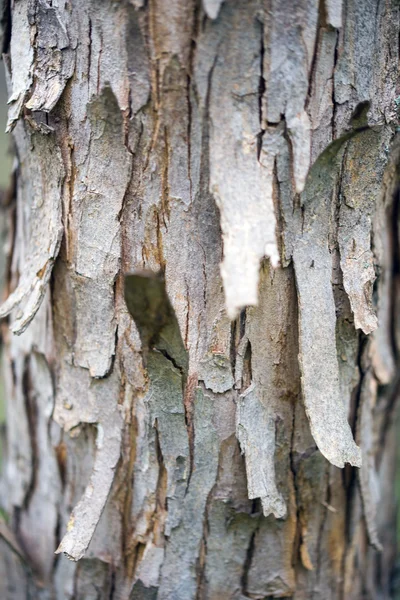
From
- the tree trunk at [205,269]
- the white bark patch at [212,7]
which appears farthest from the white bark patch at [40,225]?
the white bark patch at [212,7]

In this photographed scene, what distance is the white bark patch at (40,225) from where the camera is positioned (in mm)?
686

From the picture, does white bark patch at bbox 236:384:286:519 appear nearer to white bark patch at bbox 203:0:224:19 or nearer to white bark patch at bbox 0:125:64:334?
white bark patch at bbox 0:125:64:334

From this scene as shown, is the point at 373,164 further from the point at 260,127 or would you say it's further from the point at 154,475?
the point at 154,475

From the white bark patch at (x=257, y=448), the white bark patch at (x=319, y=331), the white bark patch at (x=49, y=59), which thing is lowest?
the white bark patch at (x=257, y=448)

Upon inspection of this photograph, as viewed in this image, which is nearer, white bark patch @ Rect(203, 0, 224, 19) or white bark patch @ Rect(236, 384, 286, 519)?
white bark patch @ Rect(203, 0, 224, 19)

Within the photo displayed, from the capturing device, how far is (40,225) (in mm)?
723

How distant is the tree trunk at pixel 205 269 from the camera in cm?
60

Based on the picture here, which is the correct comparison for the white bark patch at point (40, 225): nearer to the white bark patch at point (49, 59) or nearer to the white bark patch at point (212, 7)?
the white bark patch at point (49, 59)

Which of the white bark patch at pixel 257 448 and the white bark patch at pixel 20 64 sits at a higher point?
the white bark patch at pixel 20 64

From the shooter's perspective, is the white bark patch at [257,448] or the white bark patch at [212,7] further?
the white bark patch at [257,448]

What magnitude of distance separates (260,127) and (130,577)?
623 millimetres

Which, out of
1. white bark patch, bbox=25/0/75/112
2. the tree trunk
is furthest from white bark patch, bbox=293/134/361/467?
white bark patch, bbox=25/0/75/112

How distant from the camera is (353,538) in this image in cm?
86

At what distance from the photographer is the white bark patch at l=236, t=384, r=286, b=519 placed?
2.26ft
